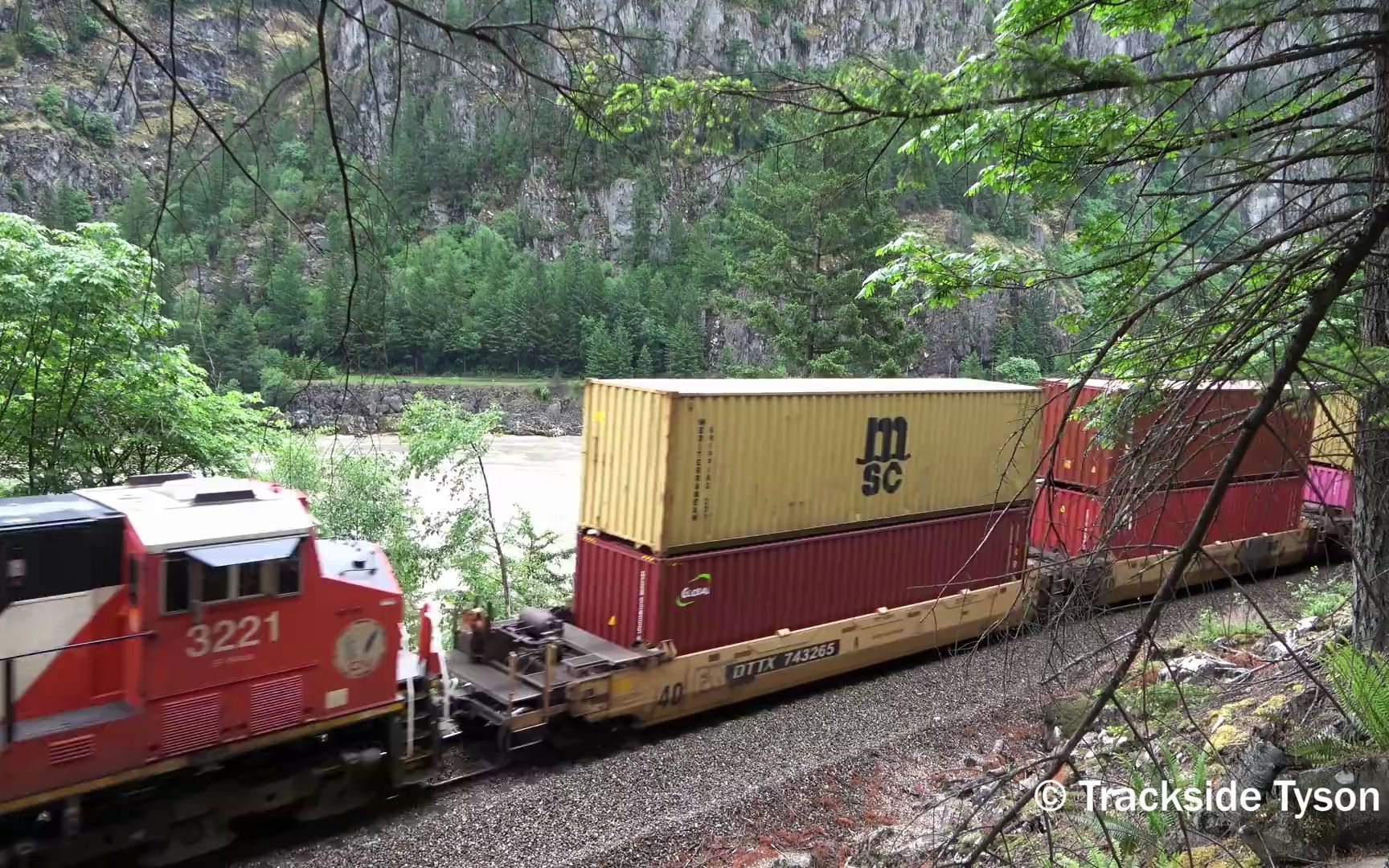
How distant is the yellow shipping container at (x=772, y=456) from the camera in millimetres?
10062

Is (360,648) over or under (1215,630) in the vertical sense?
over

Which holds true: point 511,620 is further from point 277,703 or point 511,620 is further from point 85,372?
point 85,372

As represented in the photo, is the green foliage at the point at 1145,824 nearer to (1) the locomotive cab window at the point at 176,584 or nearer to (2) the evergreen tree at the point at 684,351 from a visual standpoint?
(1) the locomotive cab window at the point at 176,584

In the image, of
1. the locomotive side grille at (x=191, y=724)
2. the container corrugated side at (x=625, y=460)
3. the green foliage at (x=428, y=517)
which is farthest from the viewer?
the green foliage at (x=428, y=517)

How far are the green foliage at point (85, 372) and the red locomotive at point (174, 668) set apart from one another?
4285 millimetres

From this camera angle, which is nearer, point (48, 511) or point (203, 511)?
point (48, 511)

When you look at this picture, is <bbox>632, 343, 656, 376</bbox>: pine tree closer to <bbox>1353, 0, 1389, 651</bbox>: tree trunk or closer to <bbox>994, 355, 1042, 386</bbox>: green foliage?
<bbox>994, 355, 1042, 386</bbox>: green foliage

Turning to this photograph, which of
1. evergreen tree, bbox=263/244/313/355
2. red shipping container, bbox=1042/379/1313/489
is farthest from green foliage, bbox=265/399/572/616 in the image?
evergreen tree, bbox=263/244/313/355

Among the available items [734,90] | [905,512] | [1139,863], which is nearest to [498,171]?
[734,90]

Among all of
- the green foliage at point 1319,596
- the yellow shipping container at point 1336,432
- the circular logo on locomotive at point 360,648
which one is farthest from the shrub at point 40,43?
the green foliage at point 1319,596

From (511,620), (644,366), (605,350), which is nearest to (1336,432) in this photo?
(511,620)

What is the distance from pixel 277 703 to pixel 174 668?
87 cm

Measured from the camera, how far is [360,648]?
8008 mm

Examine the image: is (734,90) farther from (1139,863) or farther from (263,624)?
(263,624)
